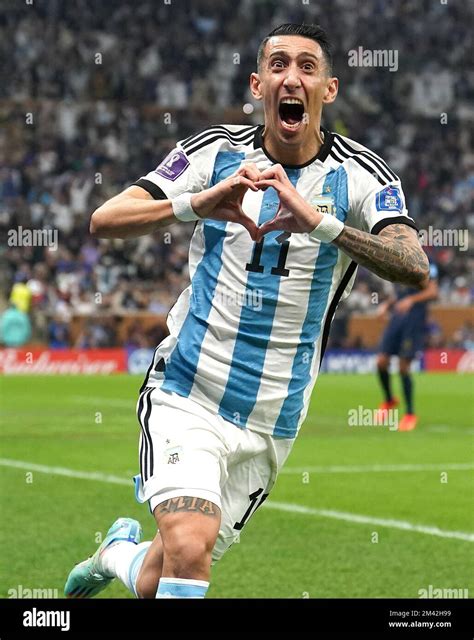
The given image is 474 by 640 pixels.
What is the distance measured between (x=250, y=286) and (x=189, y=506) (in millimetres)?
966

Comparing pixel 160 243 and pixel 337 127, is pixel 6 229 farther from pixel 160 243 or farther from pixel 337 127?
pixel 337 127

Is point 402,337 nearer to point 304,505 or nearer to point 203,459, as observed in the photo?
point 304,505

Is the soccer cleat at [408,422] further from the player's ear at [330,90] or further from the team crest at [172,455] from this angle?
the team crest at [172,455]

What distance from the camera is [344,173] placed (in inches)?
205

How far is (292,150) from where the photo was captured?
17.0ft

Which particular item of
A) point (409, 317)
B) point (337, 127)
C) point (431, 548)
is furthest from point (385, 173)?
point (337, 127)

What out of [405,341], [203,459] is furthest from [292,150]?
[405,341]

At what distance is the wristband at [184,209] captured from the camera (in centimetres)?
468

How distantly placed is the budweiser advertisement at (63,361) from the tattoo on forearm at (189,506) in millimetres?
21231

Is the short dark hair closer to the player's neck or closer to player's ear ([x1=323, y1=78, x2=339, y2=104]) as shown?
player's ear ([x1=323, y1=78, x2=339, y2=104])

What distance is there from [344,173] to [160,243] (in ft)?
Result: 82.6

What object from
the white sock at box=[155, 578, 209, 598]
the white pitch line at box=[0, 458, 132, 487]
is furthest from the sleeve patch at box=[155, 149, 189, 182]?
the white pitch line at box=[0, 458, 132, 487]

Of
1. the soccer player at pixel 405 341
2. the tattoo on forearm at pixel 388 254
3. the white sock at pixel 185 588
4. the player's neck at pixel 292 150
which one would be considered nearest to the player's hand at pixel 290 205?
the tattoo on forearm at pixel 388 254

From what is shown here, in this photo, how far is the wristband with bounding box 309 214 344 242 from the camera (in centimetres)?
445
